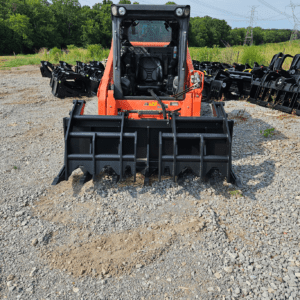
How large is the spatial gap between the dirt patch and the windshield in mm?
4193

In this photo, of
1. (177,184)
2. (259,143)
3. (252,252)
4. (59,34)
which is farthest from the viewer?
(59,34)

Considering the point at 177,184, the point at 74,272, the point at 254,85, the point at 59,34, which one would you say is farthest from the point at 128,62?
the point at 59,34

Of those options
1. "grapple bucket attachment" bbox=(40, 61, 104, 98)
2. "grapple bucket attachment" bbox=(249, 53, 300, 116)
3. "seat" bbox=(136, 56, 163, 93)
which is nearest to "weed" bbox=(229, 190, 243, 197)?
→ "seat" bbox=(136, 56, 163, 93)

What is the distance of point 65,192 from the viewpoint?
12.5 ft

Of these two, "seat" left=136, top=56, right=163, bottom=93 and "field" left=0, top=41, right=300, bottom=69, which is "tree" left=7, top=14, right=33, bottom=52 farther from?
"seat" left=136, top=56, right=163, bottom=93

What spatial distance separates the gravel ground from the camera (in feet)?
7.72

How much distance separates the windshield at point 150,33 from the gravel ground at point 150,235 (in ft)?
9.68

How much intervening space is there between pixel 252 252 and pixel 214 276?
535 millimetres

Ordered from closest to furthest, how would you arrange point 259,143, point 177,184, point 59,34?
point 177,184 < point 259,143 < point 59,34

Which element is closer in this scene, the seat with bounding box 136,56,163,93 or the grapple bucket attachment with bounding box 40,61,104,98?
the seat with bounding box 136,56,163,93

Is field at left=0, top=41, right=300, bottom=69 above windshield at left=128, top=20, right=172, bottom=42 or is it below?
above

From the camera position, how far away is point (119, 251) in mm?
2760

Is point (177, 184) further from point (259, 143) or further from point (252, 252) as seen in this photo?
point (259, 143)

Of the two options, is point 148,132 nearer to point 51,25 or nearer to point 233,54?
point 233,54
